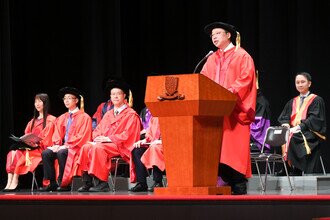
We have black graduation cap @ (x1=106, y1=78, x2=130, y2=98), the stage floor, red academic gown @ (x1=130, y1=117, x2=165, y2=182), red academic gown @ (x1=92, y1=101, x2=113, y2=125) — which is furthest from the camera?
red academic gown @ (x1=92, y1=101, x2=113, y2=125)

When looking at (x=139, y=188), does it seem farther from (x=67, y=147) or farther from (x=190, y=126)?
(x=190, y=126)

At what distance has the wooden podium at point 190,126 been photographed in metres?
Result: 5.71

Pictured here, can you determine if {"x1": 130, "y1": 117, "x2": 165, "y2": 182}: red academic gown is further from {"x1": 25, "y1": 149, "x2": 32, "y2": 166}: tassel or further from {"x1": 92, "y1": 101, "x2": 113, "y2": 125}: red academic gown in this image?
{"x1": 25, "y1": 149, "x2": 32, "y2": 166}: tassel

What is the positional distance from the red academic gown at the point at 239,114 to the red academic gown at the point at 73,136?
10.2ft

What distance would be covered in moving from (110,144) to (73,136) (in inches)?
24.3

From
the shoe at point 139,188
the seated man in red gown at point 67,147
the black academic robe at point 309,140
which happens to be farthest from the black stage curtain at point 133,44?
the shoe at point 139,188

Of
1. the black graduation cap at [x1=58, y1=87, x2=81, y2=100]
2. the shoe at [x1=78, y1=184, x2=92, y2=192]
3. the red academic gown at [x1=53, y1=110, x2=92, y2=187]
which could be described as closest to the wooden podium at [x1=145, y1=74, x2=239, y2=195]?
the shoe at [x1=78, y1=184, x2=92, y2=192]

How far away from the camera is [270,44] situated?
1080 centimetres

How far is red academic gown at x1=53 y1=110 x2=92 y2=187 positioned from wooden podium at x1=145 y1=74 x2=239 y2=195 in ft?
11.4

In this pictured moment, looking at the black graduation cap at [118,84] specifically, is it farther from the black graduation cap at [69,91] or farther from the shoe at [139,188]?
the shoe at [139,188]

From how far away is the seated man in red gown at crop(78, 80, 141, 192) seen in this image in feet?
29.3
